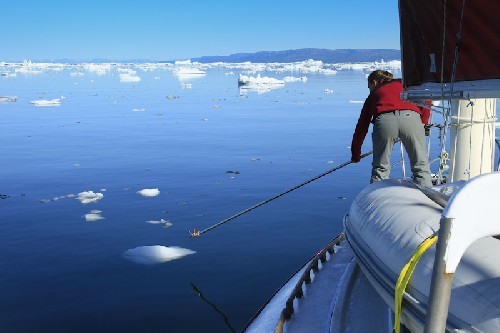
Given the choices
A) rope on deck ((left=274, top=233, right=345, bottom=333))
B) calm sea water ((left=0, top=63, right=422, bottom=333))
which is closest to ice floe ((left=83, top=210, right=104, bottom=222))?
calm sea water ((left=0, top=63, right=422, bottom=333))

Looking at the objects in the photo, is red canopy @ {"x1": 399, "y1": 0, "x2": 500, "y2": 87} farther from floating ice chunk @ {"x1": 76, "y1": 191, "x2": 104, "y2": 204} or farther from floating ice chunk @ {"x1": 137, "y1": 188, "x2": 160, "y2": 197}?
floating ice chunk @ {"x1": 76, "y1": 191, "x2": 104, "y2": 204}

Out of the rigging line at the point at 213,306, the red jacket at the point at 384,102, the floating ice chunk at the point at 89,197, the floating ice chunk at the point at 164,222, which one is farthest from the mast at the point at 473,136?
the floating ice chunk at the point at 89,197

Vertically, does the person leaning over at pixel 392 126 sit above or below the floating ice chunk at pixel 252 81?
above

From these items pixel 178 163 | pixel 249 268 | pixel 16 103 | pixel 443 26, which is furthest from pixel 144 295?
pixel 16 103

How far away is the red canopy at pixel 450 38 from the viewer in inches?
155

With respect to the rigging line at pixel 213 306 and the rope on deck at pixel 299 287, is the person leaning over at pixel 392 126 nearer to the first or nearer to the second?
the rope on deck at pixel 299 287

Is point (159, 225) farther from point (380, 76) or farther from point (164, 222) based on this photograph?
point (380, 76)

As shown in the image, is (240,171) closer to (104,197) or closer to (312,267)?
(104,197)

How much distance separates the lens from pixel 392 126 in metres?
5.55

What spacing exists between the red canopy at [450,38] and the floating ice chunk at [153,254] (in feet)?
13.4

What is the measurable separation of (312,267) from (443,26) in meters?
2.47

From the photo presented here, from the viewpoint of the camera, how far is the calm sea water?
618 cm

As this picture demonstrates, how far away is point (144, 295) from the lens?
21.2 ft

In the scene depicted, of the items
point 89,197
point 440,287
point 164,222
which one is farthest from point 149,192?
point 440,287
